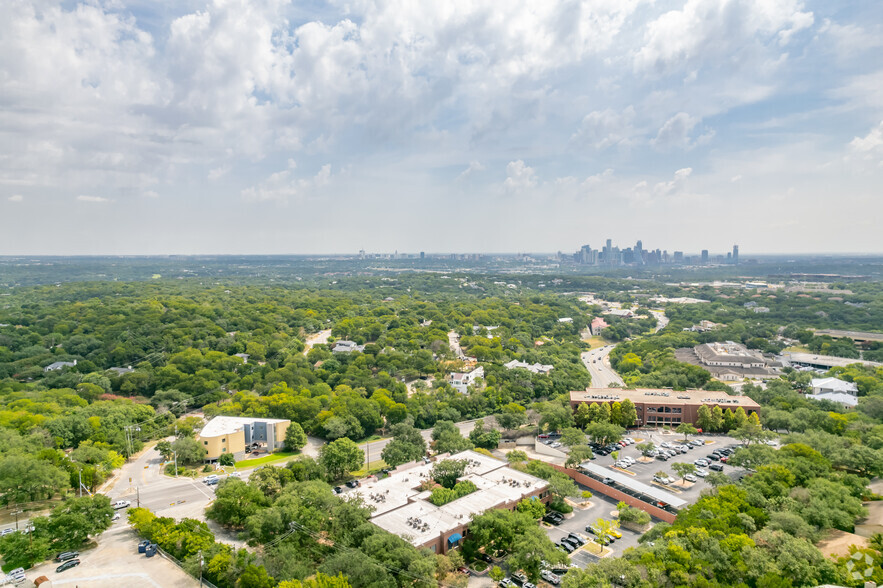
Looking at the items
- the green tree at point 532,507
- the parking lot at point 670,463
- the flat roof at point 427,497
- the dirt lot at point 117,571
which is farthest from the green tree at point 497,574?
the parking lot at point 670,463

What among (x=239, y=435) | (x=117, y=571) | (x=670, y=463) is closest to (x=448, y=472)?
(x=670, y=463)

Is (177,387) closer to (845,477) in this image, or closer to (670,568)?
(670,568)

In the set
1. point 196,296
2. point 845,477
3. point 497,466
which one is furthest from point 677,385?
point 196,296

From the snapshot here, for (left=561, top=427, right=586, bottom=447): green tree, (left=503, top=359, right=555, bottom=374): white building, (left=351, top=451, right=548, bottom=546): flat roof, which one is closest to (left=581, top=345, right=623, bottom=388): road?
(left=503, top=359, right=555, bottom=374): white building

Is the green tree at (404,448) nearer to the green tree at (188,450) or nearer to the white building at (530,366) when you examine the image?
the green tree at (188,450)

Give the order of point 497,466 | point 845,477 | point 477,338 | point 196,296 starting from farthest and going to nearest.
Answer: point 196,296 → point 477,338 → point 497,466 → point 845,477

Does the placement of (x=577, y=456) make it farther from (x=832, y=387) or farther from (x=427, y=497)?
(x=832, y=387)
